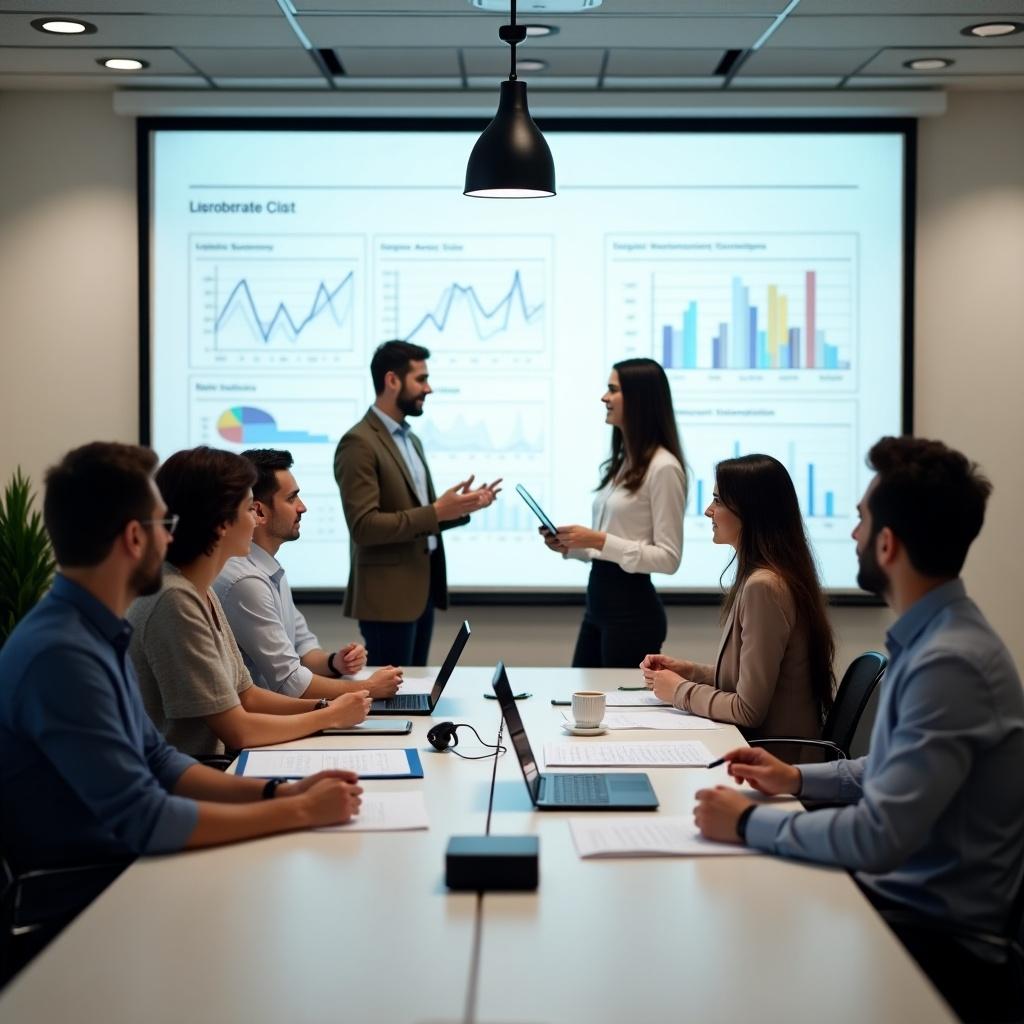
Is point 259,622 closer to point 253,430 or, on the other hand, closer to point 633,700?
point 633,700

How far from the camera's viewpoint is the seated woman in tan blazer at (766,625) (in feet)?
10.0

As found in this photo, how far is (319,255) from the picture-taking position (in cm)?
563

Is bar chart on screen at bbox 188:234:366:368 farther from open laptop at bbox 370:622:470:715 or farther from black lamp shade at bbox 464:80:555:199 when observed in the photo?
open laptop at bbox 370:622:470:715

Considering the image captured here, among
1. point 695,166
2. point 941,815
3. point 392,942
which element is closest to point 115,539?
point 392,942

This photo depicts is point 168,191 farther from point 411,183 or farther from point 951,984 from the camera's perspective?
point 951,984

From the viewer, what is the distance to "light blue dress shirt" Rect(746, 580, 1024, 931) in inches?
76.0

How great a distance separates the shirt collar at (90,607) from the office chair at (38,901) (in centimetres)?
38

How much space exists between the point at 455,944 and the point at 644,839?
0.53 m

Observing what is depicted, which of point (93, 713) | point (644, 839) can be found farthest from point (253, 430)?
point (644, 839)

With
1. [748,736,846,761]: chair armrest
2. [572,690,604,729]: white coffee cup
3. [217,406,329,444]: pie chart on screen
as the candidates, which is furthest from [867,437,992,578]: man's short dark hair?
[217,406,329,444]: pie chart on screen

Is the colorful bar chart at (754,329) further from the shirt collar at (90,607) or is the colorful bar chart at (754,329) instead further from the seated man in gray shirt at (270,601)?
the shirt collar at (90,607)

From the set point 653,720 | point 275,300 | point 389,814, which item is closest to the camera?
point 389,814

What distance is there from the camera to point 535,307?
5645 millimetres

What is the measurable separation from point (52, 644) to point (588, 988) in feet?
3.27
